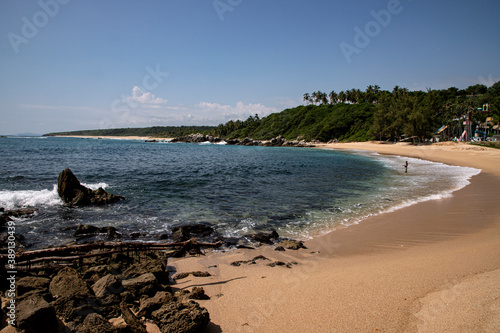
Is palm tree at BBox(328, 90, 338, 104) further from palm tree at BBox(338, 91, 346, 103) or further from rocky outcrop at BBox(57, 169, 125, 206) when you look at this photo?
rocky outcrop at BBox(57, 169, 125, 206)

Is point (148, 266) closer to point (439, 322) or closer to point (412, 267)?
point (439, 322)

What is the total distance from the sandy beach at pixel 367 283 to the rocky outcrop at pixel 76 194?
8.64 meters

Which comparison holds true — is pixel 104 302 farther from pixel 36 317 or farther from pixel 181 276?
pixel 181 276

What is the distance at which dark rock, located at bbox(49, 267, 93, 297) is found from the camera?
4441 millimetres

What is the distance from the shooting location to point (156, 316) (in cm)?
392

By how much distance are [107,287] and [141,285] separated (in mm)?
576

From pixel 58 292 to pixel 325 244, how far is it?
6607 mm

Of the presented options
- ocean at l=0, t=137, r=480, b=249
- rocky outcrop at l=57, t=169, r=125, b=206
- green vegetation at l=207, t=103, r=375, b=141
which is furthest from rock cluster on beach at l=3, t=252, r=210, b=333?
green vegetation at l=207, t=103, r=375, b=141

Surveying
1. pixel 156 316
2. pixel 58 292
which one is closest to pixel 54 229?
pixel 58 292

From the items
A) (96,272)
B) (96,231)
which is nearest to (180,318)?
(96,272)

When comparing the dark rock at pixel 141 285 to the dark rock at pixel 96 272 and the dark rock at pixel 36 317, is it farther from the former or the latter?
the dark rock at pixel 36 317

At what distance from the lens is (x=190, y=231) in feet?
29.7

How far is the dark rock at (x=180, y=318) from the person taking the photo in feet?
12.2

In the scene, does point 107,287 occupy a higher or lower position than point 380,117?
lower
